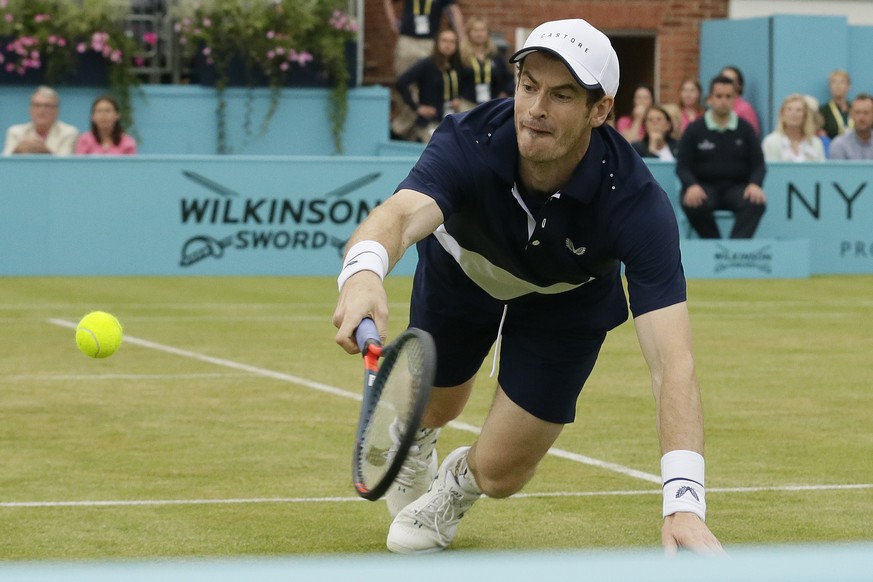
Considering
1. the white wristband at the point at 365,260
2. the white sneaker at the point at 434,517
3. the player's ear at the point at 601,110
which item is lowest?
the white sneaker at the point at 434,517

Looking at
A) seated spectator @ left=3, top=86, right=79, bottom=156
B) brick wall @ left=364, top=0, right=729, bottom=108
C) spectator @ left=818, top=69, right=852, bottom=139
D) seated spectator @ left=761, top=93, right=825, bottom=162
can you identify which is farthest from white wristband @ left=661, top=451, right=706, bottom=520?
brick wall @ left=364, top=0, right=729, bottom=108

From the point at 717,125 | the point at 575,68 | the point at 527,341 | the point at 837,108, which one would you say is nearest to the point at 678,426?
the point at 575,68

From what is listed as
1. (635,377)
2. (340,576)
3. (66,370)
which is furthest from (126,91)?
(340,576)

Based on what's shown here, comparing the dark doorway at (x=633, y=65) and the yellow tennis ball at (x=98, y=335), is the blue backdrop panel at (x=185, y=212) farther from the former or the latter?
the dark doorway at (x=633, y=65)

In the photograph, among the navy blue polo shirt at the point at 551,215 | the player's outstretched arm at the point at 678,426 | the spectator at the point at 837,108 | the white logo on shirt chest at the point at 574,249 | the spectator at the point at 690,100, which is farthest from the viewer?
the spectator at the point at 837,108

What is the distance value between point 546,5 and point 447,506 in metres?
17.3

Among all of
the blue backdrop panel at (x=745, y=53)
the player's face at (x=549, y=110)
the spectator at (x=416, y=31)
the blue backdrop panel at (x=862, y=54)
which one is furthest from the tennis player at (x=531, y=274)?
the blue backdrop panel at (x=862, y=54)

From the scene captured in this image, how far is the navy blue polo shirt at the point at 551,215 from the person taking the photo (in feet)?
15.3

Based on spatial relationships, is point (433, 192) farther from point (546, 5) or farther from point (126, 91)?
point (546, 5)

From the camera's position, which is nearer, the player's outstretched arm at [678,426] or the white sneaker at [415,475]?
the player's outstretched arm at [678,426]

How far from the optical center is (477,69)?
19.0 meters

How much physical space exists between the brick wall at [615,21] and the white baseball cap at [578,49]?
17324mm

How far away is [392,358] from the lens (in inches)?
151

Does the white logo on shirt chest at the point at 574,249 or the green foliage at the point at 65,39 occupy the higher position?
the green foliage at the point at 65,39
